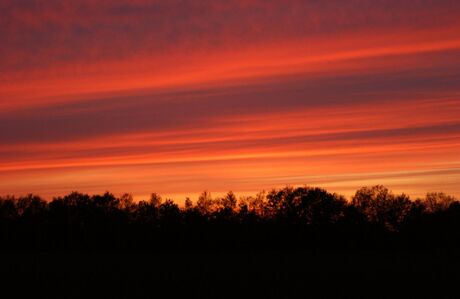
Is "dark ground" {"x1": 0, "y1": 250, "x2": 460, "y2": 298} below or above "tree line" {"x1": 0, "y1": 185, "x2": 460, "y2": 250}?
below

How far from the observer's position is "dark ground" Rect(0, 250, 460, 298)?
29.5m

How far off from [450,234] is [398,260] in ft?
118

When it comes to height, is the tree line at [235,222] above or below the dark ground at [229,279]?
above

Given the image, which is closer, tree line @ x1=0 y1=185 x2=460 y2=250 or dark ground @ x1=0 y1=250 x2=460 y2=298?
dark ground @ x1=0 y1=250 x2=460 y2=298

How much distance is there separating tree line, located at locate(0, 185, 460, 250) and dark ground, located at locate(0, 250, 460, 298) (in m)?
32.0

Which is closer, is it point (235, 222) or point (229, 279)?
point (229, 279)

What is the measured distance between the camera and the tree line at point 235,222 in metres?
81.6

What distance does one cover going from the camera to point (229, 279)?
35.5m

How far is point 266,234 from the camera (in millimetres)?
84438

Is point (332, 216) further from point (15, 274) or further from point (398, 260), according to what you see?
point (15, 274)

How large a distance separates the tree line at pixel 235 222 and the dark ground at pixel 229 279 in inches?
1259

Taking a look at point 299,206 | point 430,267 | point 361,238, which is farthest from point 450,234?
point 430,267

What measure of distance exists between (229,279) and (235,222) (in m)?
54.7

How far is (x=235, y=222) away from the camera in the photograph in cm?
9012
